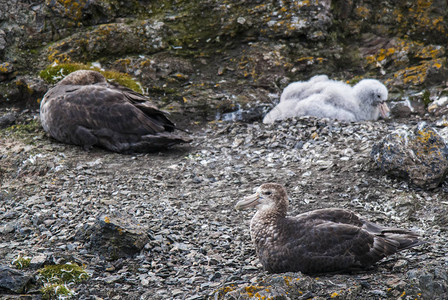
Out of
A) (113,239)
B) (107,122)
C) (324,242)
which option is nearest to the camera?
(324,242)

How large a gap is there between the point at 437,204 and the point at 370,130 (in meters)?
1.97

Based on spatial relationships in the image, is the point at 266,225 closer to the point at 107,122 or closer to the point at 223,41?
the point at 107,122

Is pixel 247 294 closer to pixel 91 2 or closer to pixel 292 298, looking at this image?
pixel 292 298

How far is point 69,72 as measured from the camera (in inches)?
343

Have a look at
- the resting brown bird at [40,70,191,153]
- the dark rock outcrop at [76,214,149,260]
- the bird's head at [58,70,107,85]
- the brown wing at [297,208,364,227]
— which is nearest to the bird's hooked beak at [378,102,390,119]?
the resting brown bird at [40,70,191,153]

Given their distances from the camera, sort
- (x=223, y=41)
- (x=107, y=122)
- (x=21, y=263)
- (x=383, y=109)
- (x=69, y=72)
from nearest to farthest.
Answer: (x=21, y=263) → (x=107, y=122) → (x=383, y=109) → (x=69, y=72) → (x=223, y=41)

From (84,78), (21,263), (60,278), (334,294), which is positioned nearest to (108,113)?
(84,78)

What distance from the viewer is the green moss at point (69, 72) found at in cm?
870

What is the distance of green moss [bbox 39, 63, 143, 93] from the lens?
8.70 meters

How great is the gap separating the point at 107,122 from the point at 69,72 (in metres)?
1.97

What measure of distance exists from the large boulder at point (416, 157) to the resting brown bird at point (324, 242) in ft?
5.35

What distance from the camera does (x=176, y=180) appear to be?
6406 millimetres

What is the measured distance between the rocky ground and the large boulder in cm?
12

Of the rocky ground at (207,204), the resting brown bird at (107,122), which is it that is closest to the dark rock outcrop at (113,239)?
the rocky ground at (207,204)
